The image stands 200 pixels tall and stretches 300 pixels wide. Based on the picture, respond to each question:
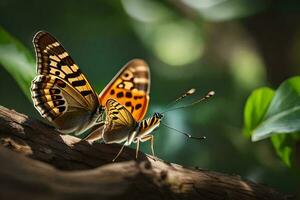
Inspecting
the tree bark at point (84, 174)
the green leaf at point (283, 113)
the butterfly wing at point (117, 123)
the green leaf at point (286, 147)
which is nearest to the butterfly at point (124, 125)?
the butterfly wing at point (117, 123)

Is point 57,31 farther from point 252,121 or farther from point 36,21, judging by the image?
point 252,121

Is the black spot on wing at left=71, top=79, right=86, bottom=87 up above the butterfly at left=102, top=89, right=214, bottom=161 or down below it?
above

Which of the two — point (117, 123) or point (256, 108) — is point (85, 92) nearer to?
point (117, 123)

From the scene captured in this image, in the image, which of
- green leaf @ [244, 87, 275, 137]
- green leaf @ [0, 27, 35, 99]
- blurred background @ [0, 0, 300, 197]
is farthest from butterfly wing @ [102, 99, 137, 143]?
blurred background @ [0, 0, 300, 197]

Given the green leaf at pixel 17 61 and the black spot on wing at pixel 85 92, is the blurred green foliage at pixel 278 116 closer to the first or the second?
the black spot on wing at pixel 85 92

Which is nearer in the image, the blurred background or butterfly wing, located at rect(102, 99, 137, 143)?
butterfly wing, located at rect(102, 99, 137, 143)

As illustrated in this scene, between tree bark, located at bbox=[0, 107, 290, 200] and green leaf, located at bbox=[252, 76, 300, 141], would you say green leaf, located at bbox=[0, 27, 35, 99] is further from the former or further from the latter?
green leaf, located at bbox=[252, 76, 300, 141]
